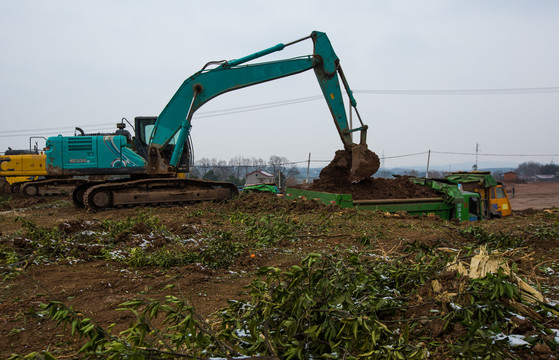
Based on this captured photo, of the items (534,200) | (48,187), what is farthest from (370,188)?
(534,200)

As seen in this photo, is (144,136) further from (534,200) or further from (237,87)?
(534,200)

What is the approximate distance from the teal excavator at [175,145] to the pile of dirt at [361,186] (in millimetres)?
231

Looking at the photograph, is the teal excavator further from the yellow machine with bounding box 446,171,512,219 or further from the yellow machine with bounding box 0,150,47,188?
the yellow machine with bounding box 0,150,47,188

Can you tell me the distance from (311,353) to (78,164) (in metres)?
12.5

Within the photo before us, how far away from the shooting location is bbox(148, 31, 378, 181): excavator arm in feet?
38.5

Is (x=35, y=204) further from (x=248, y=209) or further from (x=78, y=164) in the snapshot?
(x=248, y=209)

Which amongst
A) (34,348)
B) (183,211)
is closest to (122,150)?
(183,211)

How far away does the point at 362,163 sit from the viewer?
A: 36.1 ft

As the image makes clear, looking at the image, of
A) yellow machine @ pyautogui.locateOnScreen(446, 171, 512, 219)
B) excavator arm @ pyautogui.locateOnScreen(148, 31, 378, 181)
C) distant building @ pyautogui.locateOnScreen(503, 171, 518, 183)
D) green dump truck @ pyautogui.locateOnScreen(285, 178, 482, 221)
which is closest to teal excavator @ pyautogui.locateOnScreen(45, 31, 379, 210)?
excavator arm @ pyautogui.locateOnScreen(148, 31, 378, 181)

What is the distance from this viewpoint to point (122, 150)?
12352 millimetres

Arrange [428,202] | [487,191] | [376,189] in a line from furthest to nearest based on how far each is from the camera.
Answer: [487,191], [376,189], [428,202]

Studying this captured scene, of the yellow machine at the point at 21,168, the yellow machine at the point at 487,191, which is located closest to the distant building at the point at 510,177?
the yellow machine at the point at 487,191

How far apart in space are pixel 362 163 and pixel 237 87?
4.43 metres

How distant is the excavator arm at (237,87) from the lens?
11750 millimetres
